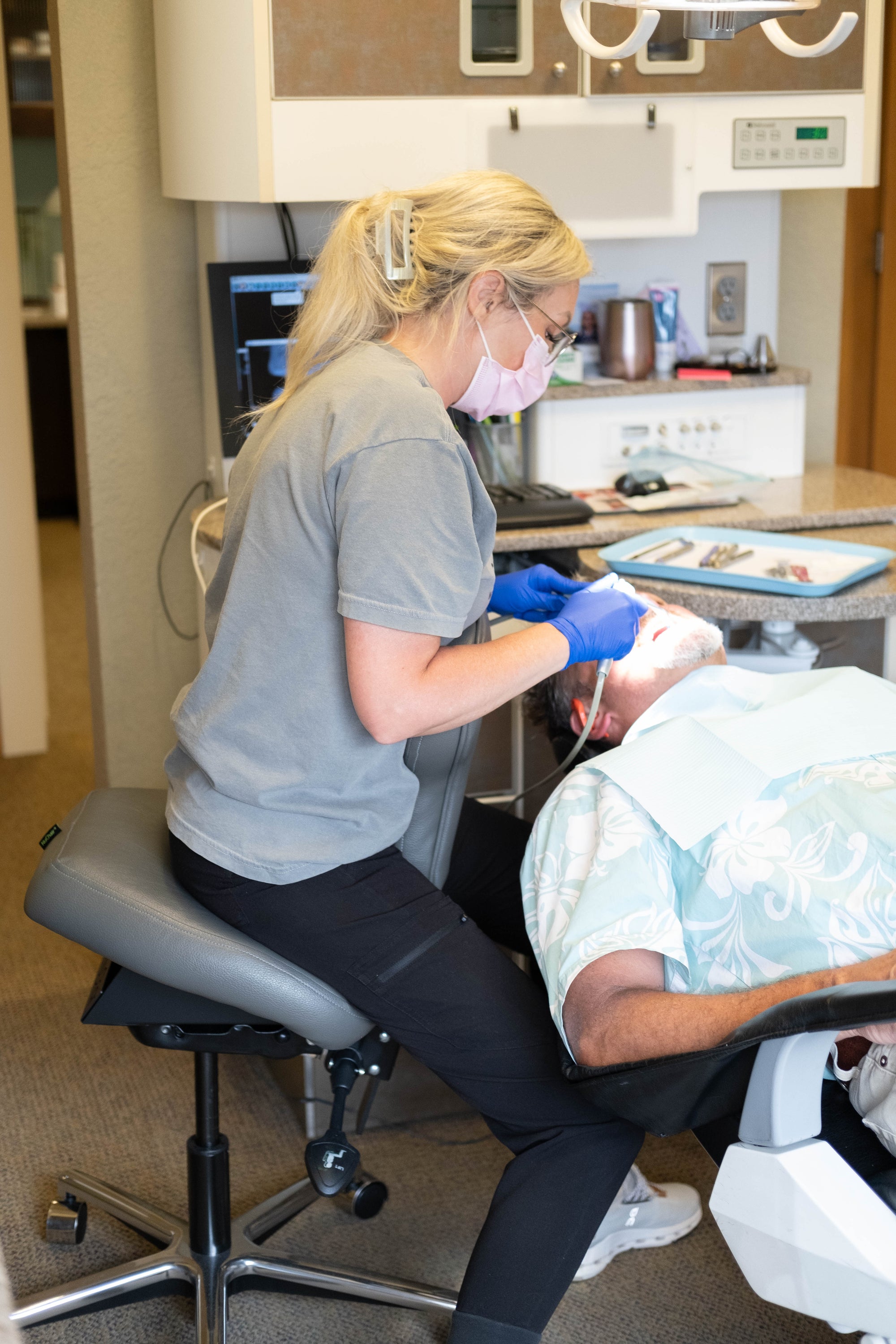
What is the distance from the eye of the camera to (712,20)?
1.71 m

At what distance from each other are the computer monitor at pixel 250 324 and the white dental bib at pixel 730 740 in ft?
3.65

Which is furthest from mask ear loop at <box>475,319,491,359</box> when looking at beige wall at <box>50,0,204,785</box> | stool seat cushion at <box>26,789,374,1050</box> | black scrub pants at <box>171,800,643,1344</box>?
beige wall at <box>50,0,204,785</box>

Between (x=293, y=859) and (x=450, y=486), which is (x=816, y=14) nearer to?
(x=450, y=486)

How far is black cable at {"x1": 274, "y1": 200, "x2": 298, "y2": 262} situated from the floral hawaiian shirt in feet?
4.80

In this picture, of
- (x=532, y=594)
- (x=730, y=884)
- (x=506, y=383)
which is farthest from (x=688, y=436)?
(x=730, y=884)

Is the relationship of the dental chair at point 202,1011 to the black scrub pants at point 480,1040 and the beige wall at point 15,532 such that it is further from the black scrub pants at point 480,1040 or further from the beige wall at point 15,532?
the beige wall at point 15,532

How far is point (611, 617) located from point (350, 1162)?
0.66 meters

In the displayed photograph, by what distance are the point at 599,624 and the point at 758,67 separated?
4.73 feet

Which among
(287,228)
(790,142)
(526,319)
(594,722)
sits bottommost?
(594,722)

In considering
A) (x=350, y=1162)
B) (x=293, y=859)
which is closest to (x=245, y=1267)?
(x=350, y=1162)

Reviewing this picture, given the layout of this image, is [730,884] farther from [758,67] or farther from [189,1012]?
[758,67]

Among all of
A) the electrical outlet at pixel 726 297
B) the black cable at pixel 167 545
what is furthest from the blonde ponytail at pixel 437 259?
the electrical outlet at pixel 726 297

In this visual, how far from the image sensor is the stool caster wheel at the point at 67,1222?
5.81ft

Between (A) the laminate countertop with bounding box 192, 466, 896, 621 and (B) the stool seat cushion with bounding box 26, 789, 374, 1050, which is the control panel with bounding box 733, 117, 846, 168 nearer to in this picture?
(A) the laminate countertop with bounding box 192, 466, 896, 621
